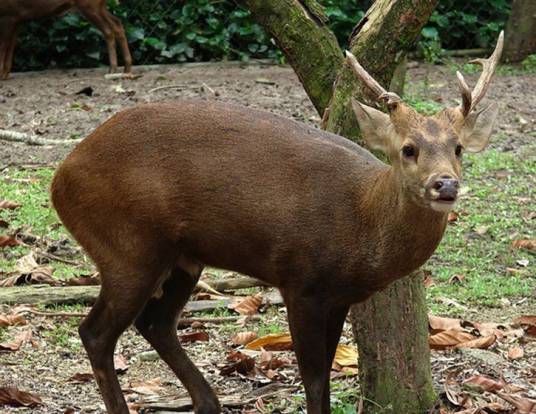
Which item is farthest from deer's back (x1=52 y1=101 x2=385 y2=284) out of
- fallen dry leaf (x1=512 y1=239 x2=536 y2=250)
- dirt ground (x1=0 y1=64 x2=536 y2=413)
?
fallen dry leaf (x1=512 y1=239 x2=536 y2=250)

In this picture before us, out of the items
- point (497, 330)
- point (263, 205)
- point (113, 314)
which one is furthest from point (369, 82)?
point (497, 330)

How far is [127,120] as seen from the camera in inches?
193

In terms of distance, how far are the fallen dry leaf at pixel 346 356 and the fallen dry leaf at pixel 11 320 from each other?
5.24 feet

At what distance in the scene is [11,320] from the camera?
6.11 metres

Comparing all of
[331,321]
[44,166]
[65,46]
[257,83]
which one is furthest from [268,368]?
[65,46]

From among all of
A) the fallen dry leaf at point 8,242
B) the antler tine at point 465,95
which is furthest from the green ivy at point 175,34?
the antler tine at point 465,95

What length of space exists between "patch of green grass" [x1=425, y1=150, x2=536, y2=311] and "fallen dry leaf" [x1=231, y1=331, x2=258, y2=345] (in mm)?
1123

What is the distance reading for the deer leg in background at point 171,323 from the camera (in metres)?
5.17

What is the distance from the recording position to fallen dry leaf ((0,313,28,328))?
6.09m

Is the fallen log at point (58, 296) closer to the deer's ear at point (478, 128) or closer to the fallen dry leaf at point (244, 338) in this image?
the fallen dry leaf at point (244, 338)

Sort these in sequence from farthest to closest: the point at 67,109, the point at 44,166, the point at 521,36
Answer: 1. the point at 521,36
2. the point at 67,109
3. the point at 44,166

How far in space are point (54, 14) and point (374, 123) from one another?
8776 mm

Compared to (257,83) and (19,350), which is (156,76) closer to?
(257,83)

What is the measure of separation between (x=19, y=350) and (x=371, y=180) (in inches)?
83.7
